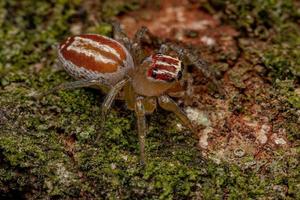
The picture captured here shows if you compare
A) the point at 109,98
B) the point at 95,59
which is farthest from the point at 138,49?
the point at 109,98

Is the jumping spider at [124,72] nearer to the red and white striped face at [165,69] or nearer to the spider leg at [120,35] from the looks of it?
the red and white striped face at [165,69]

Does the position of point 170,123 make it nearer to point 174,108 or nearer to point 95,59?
point 174,108

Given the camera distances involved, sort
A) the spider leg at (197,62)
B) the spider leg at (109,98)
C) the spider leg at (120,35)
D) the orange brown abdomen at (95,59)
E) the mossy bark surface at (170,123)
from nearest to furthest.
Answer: the mossy bark surface at (170,123), the spider leg at (109,98), the orange brown abdomen at (95,59), the spider leg at (197,62), the spider leg at (120,35)

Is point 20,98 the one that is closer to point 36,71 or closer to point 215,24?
point 36,71

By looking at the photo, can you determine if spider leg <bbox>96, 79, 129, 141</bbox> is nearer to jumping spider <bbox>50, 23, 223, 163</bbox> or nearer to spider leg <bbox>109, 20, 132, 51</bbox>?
jumping spider <bbox>50, 23, 223, 163</bbox>

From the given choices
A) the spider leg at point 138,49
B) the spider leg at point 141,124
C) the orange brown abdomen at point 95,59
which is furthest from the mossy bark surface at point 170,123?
the spider leg at point 138,49

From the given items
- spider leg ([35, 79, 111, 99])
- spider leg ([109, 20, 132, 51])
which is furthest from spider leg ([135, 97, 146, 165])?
spider leg ([109, 20, 132, 51])
